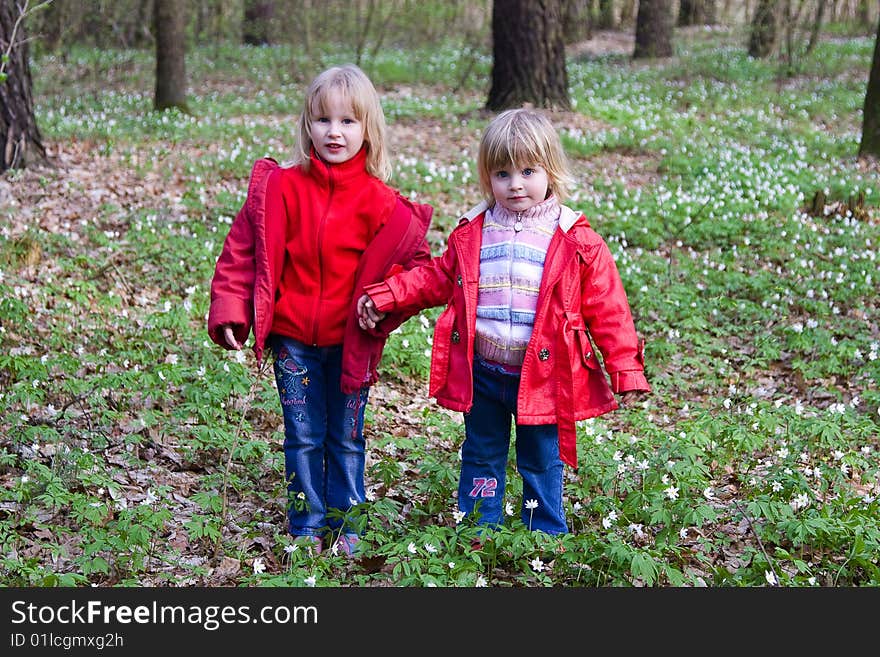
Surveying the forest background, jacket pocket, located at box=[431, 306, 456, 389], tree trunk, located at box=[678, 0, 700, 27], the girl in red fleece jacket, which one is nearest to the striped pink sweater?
jacket pocket, located at box=[431, 306, 456, 389]

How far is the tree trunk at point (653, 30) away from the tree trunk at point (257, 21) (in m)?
9.48

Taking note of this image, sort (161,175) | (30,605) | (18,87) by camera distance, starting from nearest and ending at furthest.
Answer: (30,605) < (18,87) < (161,175)

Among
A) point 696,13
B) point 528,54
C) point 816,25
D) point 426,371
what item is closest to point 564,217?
point 426,371

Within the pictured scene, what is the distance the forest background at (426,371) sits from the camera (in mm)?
4082

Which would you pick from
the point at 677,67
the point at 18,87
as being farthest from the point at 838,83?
the point at 18,87

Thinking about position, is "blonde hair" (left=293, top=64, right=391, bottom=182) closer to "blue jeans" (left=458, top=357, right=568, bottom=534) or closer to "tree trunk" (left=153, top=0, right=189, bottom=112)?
"blue jeans" (left=458, top=357, right=568, bottom=534)

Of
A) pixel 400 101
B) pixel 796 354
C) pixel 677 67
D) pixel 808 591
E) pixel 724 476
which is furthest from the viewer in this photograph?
pixel 677 67

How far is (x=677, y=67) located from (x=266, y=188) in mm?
19268

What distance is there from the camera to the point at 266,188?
4145 mm

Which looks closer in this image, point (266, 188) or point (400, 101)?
point (266, 188)

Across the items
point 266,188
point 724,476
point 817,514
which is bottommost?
point 724,476

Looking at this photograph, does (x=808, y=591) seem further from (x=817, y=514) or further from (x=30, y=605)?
(x=30, y=605)

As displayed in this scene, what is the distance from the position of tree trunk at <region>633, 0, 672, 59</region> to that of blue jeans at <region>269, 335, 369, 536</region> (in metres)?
21.0

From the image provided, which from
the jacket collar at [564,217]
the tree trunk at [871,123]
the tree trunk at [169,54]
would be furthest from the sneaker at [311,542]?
the tree trunk at [169,54]
